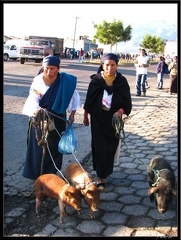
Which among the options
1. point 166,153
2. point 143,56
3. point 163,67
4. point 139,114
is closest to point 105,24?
point 163,67

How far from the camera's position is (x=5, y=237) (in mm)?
3463

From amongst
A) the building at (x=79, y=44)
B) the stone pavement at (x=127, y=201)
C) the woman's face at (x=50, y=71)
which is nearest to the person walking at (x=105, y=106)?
A: the stone pavement at (x=127, y=201)

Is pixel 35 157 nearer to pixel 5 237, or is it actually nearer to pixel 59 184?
pixel 59 184

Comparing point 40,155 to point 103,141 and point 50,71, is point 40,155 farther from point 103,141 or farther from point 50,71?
point 50,71

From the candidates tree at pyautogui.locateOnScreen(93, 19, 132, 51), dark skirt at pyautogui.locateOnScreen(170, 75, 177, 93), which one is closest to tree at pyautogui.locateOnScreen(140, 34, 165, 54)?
tree at pyautogui.locateOnScreen(93, 19, 132, 51)

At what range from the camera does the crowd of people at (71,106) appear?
429 centimetres

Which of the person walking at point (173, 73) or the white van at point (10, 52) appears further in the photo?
the white van at point (10, 52)

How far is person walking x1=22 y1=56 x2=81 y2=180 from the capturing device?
427cm

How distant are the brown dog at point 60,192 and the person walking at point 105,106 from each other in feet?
3.07

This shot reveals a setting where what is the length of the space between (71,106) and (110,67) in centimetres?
80

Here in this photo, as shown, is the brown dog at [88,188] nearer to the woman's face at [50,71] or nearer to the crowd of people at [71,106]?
the crowd of people at [71,106]

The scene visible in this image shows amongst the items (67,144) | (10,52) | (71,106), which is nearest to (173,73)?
(71,106)

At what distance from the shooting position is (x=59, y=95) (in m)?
4.27

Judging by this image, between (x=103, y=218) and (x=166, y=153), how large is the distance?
283cm
